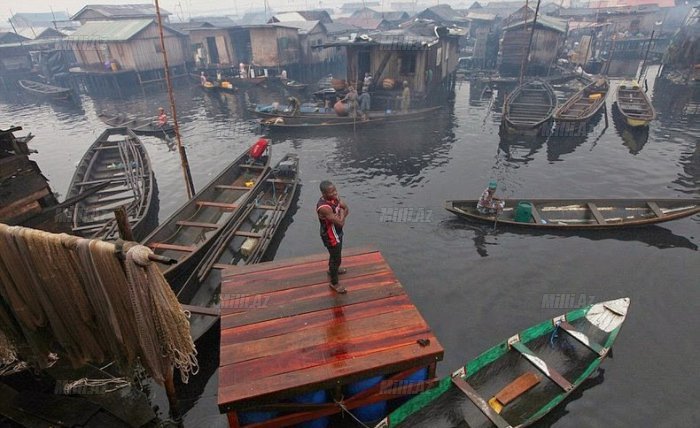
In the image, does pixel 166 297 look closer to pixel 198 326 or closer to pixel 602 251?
pixel 198 326

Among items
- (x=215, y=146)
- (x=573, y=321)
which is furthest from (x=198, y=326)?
(x=215, y=146)

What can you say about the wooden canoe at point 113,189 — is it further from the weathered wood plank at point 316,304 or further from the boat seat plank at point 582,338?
the boat seat plank at point 582,338

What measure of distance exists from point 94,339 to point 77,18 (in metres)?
64.9

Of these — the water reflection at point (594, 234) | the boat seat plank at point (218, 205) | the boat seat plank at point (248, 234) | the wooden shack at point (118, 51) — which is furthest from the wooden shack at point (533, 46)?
the wooden shack at point (118, 51)

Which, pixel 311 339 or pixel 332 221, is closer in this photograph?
pixel 311 339

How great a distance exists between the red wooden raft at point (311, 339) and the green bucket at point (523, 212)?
8755mm

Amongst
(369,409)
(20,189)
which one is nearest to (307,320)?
(369,409)

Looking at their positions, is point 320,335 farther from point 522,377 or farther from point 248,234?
point 248,234

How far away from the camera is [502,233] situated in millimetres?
14383

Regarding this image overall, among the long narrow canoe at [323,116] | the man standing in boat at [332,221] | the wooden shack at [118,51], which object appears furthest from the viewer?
the wooden shack at [118,51]

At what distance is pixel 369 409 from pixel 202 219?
33.3 feet

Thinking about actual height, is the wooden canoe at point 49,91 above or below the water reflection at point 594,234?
above

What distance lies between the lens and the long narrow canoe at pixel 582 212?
548 inches

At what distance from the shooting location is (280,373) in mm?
5812
